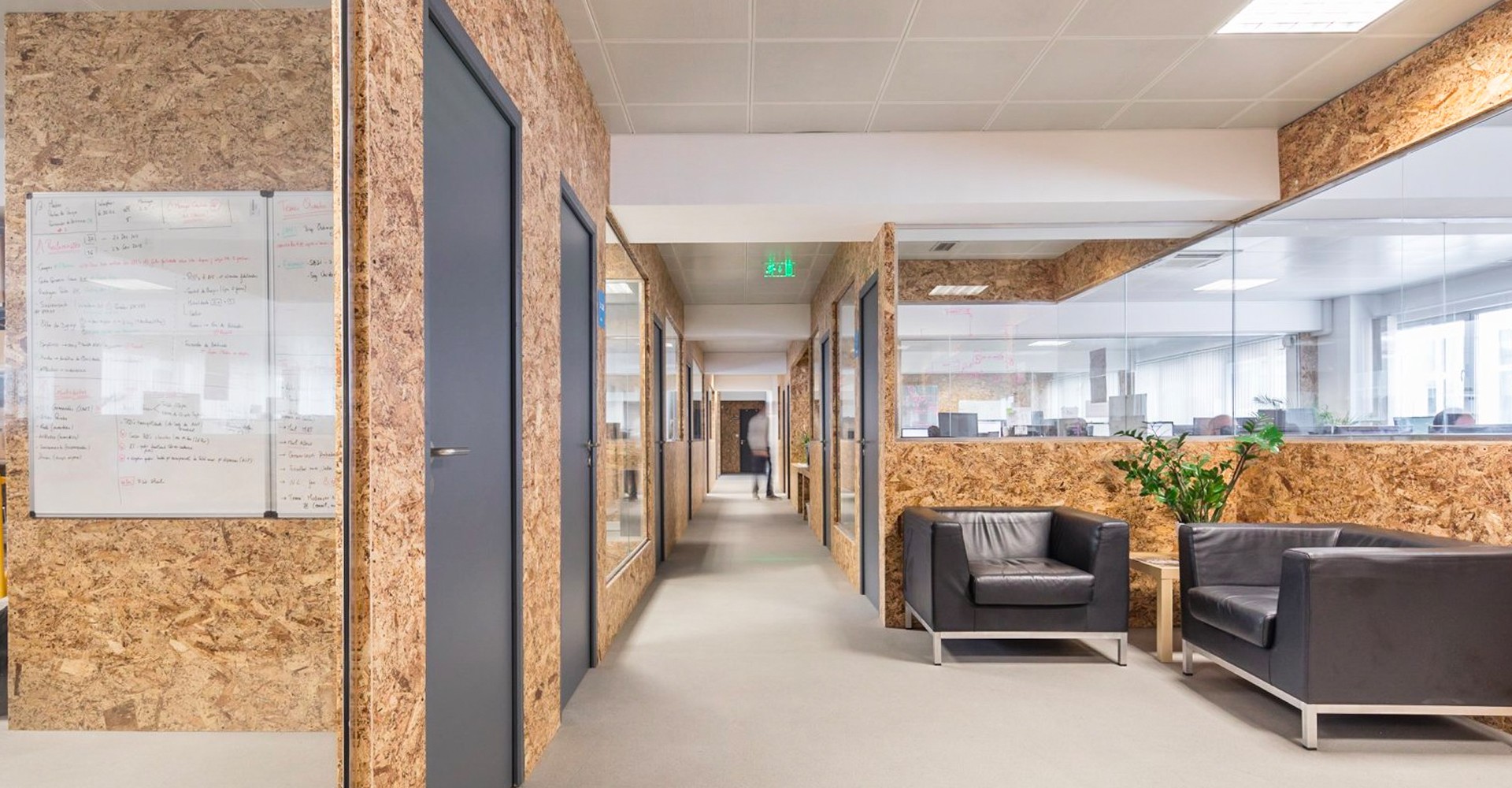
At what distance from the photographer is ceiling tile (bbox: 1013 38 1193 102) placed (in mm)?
3553

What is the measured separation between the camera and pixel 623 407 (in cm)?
551

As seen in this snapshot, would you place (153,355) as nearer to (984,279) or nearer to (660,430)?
(984,279)

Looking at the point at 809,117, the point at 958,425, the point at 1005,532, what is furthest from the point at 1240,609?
the point at 809,117

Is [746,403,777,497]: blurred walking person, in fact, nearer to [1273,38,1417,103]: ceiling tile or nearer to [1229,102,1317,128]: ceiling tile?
[1229,102,1317,128]: ceiling tile

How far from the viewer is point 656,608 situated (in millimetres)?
5484

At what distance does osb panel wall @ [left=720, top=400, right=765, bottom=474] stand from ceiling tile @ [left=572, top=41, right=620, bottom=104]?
70.0 feet

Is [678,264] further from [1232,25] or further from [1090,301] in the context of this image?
A: [1232,25]

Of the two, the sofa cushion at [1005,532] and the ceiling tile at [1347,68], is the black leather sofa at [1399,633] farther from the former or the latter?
the ceiling tile at [1347,68]

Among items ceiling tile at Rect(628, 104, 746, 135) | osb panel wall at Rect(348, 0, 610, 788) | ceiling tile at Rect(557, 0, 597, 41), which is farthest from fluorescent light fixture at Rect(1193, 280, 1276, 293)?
osb panel wall at Rect(348, 0, 610, 788)

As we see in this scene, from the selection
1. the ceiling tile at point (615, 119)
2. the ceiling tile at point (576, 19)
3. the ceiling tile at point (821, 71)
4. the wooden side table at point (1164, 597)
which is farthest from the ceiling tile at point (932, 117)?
the wooden side table at point (1164, 597)

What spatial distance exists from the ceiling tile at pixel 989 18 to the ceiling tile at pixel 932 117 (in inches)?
31.0

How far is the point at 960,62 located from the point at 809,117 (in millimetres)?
938

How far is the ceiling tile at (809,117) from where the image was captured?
423 centimetres

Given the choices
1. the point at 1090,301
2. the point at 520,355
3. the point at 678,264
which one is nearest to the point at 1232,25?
the point at 1090,301
